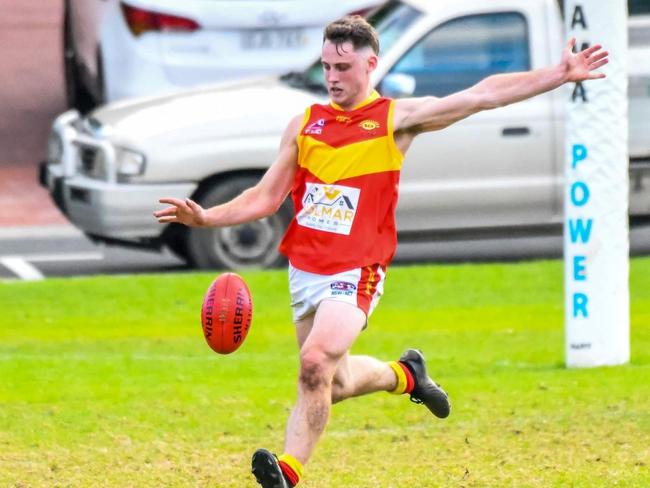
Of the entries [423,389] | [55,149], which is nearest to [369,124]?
[423,389]

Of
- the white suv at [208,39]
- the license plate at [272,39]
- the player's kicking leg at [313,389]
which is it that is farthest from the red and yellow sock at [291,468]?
the license plate at [272,39]

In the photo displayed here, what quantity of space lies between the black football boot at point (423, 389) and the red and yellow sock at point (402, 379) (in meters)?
0.03

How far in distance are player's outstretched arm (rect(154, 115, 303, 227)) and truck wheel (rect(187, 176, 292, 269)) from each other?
638cm

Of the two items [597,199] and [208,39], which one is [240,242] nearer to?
[208,39]

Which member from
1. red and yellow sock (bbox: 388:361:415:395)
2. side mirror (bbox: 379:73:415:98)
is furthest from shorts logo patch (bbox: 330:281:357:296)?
side mirror (bbox: 379:73:415:98)

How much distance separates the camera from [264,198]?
748 centimetres

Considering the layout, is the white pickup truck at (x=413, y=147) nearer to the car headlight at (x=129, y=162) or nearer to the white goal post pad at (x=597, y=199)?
the car headlight at (x=129, y=162)

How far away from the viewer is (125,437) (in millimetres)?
8750

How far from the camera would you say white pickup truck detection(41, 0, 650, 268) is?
1373 centimetres

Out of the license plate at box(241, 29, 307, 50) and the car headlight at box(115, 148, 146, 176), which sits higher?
the license plate at box(241, 29, 307, 50)

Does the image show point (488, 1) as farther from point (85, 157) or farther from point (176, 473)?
point (176, 473)

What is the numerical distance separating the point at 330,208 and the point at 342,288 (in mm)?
317

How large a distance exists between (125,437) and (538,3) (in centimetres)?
656

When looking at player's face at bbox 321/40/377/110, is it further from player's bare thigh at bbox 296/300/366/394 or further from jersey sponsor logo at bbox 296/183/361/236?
player's bare thigh at bbox 296/300/366/394
